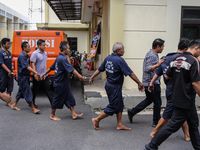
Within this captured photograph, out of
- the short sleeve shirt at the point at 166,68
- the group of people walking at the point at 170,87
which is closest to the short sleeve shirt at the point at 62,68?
the group of people walking at the point at 170,87

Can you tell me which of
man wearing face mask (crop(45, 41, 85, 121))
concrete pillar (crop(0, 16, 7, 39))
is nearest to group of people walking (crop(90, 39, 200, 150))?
man wearing face mask (crop(45, 41, 85, 121))

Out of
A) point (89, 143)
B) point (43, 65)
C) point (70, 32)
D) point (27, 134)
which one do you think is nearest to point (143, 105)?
point (89, 143)

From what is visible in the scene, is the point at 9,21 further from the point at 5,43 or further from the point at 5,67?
the point at 5,67

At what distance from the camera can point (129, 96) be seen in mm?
9930

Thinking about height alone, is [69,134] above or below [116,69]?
below

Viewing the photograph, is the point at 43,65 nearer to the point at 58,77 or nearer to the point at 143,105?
the point at 58,77

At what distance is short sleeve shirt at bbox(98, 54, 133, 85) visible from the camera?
7.13 m

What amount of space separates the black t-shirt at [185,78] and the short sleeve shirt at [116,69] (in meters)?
1.65

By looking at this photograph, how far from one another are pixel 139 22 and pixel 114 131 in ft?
14.5

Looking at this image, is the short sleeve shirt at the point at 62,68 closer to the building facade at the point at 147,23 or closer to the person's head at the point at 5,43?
the person's head at the point at 5,43

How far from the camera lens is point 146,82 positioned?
25.3 ft

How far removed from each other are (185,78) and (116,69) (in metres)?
2.03

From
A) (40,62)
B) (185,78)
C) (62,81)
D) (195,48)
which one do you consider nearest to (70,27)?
(40,62)

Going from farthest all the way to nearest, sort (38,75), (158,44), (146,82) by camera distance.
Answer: (38,75) < (146,82) < (158,44)
